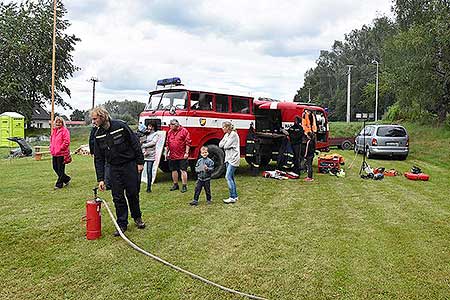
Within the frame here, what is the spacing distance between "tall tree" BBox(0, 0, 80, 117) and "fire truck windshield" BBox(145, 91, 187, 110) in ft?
82.9

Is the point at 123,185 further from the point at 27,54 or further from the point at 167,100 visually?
the point at 27,54

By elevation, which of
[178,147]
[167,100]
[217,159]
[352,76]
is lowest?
[217,159]

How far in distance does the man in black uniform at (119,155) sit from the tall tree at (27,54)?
1181 inches

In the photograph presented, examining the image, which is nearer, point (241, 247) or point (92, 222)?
point (241, 247)

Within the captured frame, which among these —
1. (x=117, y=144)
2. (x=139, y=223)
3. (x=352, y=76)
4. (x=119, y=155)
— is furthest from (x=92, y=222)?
(x=352, y=76)

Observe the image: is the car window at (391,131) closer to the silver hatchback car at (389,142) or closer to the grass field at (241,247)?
the silver hatchback car at (389,142)

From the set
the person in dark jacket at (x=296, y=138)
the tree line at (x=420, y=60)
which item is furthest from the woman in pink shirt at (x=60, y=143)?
the tree line at (x=420, y=60)

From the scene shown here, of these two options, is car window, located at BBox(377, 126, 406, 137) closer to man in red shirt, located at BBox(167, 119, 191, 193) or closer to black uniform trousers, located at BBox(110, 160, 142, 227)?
man in red shirt, located at BBox(167, 119, 191, 193)

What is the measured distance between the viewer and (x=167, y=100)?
10.6 m

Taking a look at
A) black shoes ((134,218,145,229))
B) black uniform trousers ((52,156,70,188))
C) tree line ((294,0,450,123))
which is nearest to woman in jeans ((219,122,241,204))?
black shoes ((134,218,145,229))

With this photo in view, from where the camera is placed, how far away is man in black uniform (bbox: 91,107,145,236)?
5.57 meters

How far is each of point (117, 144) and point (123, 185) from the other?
1.92 feet

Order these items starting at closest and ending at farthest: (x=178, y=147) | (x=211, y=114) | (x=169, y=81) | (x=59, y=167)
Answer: (x=178, y=147) < (x=59, y=167) < (x=211, y=114) < (x=169, y=81)

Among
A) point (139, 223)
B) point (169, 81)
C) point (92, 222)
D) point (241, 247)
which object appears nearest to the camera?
point (241, 247)
